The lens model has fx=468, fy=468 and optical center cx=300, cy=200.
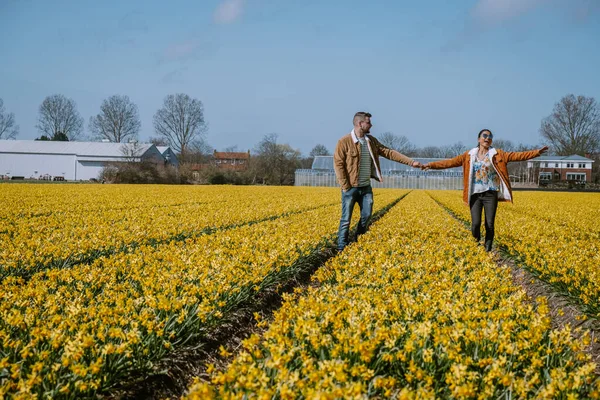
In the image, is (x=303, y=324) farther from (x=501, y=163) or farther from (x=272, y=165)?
(x=272, y=165)

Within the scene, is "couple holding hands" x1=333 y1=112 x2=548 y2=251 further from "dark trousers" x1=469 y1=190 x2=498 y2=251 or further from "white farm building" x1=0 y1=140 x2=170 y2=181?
"white farm building" x1=0 y1=140 x2=170 y2=181

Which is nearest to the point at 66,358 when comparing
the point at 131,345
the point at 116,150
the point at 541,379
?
the point at 131,345

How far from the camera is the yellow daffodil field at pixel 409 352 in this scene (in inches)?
110

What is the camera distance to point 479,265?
652 centimetres

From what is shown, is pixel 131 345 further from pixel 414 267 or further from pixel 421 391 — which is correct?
pixel 414 267

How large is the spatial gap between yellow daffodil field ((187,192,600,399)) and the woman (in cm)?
309

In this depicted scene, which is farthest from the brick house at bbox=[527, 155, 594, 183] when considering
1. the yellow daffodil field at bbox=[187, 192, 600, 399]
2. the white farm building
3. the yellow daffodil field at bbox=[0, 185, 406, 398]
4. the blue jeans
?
the yellow daffodil field at bbox=[187, 192, 600, 399]

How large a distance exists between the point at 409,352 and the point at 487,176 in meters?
5.46

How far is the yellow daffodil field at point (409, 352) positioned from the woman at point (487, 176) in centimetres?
309

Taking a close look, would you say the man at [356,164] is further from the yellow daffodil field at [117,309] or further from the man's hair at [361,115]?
the yellow daffodil field at [117,309]

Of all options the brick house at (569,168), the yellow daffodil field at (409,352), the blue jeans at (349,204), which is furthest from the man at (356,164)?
the brick house at (569,168)

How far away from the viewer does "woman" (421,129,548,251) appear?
789cm

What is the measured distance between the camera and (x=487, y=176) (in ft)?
26.3

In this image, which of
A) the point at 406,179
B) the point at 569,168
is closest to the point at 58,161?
the point at 406,179
